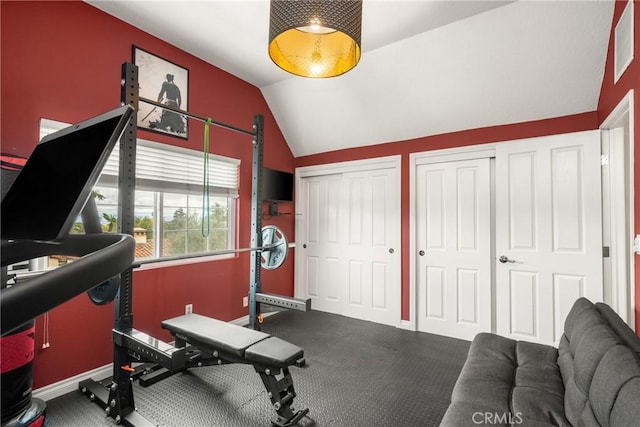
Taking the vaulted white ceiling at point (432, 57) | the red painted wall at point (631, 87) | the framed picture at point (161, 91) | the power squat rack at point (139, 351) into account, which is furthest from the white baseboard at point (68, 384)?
the red painted wall at point (631, 87)

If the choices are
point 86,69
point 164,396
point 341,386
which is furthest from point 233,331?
point 86,69

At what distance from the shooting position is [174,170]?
116 inches

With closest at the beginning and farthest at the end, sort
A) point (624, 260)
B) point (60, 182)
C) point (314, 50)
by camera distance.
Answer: point (60, 182), point (314, 50), point (624, 260)

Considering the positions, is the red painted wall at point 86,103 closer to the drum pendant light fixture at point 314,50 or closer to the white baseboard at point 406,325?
the drum pendant light fixture at point 314,50

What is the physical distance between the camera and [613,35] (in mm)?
2258

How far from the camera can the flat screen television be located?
0.46 meters

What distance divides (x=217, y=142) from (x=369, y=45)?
1.81 meters

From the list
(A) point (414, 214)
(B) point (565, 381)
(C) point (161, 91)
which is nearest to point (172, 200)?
(C) point (161, 91)

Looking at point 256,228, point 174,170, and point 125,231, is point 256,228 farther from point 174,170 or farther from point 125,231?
point 125,231

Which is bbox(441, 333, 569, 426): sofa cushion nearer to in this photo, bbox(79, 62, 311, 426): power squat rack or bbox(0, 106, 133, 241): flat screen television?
bbox(79, 62, 311, 426): power squat rack

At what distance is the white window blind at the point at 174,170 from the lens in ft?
8.78

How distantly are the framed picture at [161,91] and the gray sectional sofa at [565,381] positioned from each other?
2.78 m

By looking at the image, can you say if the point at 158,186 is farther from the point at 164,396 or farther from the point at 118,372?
the point at 164,396

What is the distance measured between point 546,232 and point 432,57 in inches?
76.0
